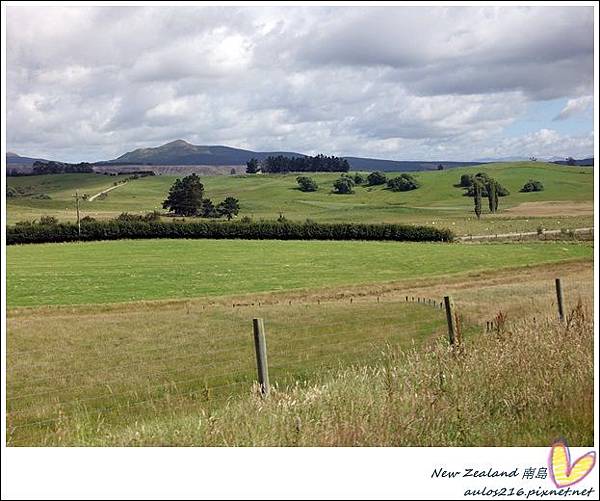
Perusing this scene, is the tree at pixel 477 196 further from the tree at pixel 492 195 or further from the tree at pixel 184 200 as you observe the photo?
the tree at pixel 184 200

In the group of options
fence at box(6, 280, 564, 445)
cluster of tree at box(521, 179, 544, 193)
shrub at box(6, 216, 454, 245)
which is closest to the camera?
fence at box(6, 280, 564, 445)

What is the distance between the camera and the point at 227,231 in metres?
54.8

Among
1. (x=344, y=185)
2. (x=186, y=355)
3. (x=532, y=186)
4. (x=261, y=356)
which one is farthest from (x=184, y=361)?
(x=344, y=185)

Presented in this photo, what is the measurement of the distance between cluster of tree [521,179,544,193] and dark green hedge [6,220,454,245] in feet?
63.7

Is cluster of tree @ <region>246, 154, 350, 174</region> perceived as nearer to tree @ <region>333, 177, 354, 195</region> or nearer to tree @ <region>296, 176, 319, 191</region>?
tree @ <region>296, 176, 319, 191</region>

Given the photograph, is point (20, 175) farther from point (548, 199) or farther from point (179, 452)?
point (179, 452)

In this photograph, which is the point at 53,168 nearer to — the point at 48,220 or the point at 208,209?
the point at 208,209

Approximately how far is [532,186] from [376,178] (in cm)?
2264

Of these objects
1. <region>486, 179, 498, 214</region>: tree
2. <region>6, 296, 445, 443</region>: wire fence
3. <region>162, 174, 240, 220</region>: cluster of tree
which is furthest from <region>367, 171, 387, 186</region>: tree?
<region>6, 296, 445, 443</region>: wire fence

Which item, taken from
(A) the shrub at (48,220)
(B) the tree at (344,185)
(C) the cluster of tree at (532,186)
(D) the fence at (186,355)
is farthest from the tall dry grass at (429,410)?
(B) the tree at (344,185)

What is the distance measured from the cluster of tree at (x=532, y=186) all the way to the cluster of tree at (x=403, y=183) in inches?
570

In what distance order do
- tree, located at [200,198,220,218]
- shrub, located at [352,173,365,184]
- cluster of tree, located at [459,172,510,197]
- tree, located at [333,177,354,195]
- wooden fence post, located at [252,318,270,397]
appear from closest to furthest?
wooden fence post, located at [252,318,270,397] < tree, located at [200,198,220,218] < cluster of tree, located at [459,172,510,197] < tree, located at [333,177,354,195] < shrub, located at [352,173,365,184]

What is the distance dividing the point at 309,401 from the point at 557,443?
65.4 inches

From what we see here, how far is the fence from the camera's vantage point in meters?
8.42
